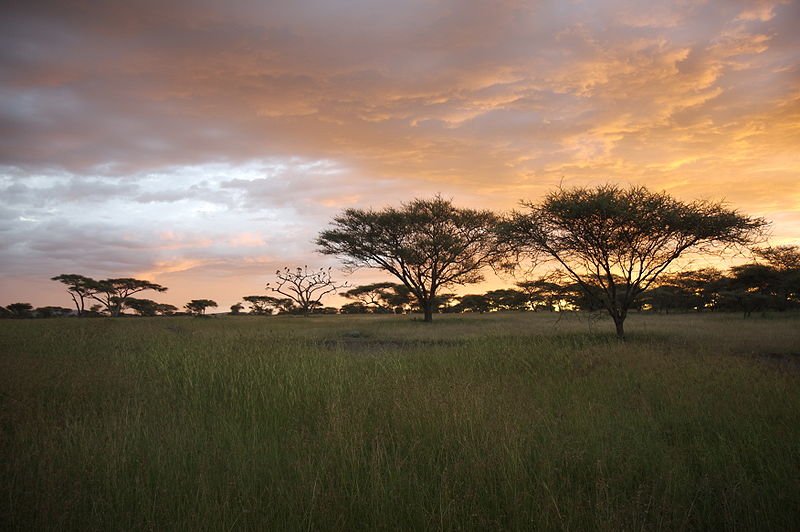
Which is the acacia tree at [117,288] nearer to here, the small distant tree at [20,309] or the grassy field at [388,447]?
the small distant tree at [20,309]

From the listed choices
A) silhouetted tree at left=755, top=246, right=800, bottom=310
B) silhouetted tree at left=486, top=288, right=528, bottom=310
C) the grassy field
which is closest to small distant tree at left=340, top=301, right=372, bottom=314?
silhouetted tree at left=486, top=288, right=528, bottom=310

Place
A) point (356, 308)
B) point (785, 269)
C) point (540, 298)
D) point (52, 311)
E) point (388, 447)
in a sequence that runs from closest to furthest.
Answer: point (388, 447), point (785, 269), point (52, 311), point (540, 298), point (356, 308)

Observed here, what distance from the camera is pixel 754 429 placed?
575 centimetres

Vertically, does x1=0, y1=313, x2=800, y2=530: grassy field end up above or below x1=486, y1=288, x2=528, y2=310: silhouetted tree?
below

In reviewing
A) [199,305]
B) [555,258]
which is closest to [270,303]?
[199,305]

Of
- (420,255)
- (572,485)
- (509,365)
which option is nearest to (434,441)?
(572,485)

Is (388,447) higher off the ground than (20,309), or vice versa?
(20,309)

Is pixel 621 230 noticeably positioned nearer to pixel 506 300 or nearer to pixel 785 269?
pixel 785 269

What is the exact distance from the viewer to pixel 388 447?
5301 millimetres

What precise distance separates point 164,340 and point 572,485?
43.2 ft

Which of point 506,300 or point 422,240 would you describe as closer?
point 422,240

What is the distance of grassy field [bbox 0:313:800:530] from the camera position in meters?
3.72

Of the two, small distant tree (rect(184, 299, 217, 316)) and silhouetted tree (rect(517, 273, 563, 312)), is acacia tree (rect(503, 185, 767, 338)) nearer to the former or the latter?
silhouetted tree (rect(517, 273, 563, 312))

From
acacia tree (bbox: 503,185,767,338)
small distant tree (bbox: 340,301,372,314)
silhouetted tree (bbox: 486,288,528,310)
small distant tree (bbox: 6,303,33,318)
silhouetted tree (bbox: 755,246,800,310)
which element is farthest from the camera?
small distant tree (bbox: 340,301,372,314)
